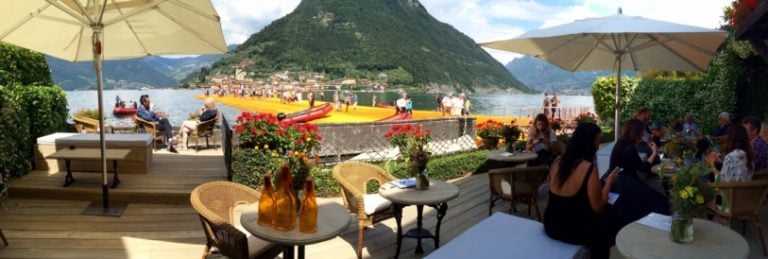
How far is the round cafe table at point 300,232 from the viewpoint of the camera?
2.64 m

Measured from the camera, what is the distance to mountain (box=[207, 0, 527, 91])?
105m

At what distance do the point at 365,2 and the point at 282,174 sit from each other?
140m

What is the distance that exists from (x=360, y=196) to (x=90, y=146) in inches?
179

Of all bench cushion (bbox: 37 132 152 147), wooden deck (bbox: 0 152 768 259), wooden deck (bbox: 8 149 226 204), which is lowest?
wooden deck (bbox: 0 152 768 259)

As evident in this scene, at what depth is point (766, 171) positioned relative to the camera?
179 inches

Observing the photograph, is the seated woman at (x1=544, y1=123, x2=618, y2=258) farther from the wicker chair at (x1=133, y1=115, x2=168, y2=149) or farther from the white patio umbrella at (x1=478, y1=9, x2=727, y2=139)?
the wicker chair at (x1=133, y1=115, x2=168, y2=149)

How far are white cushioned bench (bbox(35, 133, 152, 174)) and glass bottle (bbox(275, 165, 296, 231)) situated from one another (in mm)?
4477

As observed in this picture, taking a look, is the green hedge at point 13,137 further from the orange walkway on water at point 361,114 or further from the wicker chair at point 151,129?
the orange walkway on water at point 361,114

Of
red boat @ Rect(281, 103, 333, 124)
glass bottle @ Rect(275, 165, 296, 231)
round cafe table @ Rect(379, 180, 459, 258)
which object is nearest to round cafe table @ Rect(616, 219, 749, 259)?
round cafe table @ Rect(379, 180, 459, 258)

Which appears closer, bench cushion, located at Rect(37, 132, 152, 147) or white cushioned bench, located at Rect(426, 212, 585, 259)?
white cushioned bench, located at Rect(426, 212, 585, 259)

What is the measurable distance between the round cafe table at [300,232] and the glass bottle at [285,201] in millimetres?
56

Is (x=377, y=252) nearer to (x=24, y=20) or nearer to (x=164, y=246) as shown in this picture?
(x=164, y=246)

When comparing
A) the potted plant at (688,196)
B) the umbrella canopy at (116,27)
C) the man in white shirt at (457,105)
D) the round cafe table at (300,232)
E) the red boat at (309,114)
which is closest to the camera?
the potted plant at (688,196)

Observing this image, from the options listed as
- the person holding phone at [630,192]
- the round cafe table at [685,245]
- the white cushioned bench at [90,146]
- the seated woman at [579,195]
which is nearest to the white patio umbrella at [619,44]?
the person holding phone at [630,192]
